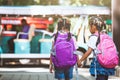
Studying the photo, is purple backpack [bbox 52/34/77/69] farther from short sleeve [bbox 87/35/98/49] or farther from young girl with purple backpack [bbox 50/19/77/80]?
short sleeve [bbox 87/35/98/49]

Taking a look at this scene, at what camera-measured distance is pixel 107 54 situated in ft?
22.5

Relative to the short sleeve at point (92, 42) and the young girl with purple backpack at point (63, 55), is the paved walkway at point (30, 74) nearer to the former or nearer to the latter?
the young girl with purple backpack at point (63, 55)

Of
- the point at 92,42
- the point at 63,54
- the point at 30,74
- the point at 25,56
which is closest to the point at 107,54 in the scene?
the point at 92,42

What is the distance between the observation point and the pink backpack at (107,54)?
22.4ft

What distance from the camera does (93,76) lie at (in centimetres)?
702

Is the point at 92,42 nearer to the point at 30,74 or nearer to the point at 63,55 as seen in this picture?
the point at 63,55

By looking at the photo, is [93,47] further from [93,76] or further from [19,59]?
[19,59]

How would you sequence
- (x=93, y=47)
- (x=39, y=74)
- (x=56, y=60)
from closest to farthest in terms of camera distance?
1. (x=93, y=47)
2. (x=56, y=60)
3. (x=39, y=74)

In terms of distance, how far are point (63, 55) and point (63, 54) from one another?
2 cm

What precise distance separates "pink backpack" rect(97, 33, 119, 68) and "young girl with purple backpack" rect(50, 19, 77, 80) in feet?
3.06

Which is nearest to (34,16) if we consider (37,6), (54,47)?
(37,6)

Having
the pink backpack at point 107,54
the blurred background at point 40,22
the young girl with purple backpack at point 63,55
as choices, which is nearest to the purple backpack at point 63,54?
the young girl with purple backpack at point 63,55

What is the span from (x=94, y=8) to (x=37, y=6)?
75.4 inches

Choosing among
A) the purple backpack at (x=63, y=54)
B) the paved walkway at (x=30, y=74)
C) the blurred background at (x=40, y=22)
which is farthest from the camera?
the blurred background at (x=40, y=22)
